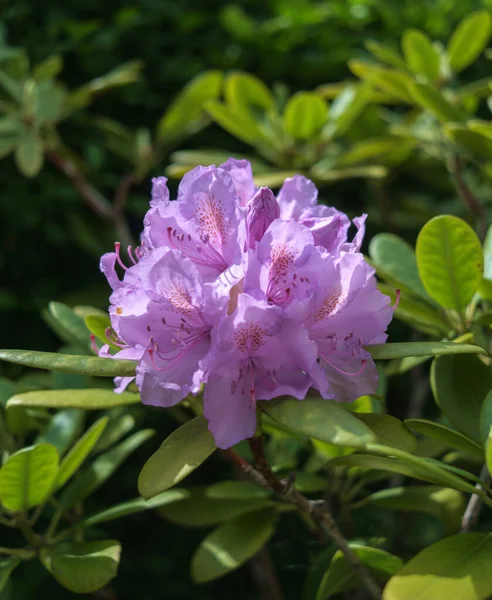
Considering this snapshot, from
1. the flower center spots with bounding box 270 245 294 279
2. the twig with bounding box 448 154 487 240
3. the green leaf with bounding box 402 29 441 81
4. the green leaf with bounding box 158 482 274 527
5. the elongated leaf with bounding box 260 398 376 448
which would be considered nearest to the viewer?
the elongated leaf with bounding box 260 398 376 448

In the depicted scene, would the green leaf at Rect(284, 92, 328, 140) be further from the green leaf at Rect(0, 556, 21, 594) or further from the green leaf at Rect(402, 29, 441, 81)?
the green leaf at Rect(0, 556, 21, 594)

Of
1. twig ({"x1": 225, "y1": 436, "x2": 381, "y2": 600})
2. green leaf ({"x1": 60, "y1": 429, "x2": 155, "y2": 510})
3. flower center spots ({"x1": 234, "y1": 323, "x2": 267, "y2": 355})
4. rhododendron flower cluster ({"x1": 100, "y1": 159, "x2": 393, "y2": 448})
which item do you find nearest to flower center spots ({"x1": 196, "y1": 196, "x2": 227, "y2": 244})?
rhododendron flower cluster ({"x1": 100, "y1": 159, "x2": 393, "y2": 448})

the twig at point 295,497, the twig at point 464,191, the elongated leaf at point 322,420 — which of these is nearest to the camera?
the elongated leaf at point 322,420

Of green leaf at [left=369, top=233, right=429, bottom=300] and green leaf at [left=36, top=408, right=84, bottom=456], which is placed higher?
green leaf at [left=369, top=233, right=429, bottom=300]

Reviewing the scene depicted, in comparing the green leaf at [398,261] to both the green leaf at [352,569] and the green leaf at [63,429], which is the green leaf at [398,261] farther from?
the green leaf at [63,429]

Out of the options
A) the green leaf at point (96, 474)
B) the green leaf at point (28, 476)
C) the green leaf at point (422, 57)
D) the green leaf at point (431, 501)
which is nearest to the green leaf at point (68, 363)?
the green leaf at point (28, 476)

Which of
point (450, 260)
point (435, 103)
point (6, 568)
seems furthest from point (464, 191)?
point (6, 568)

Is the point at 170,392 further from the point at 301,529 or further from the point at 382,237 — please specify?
the point at 301,529
